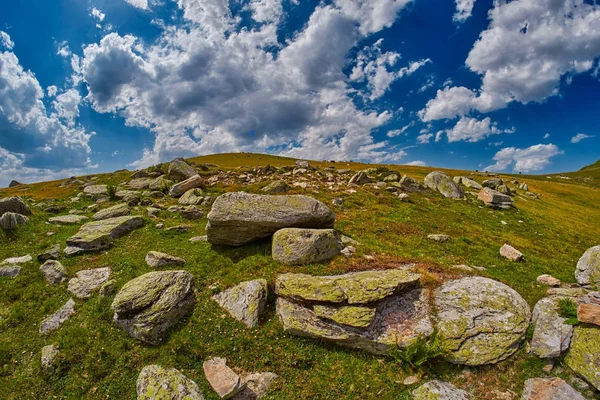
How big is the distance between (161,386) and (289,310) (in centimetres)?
659

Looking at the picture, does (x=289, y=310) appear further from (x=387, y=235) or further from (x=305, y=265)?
(x=387, y=235)

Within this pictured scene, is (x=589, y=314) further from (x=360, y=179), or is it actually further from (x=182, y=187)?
(x=182, y=187)

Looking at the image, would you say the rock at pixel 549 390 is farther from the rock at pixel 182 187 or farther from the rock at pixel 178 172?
the rock at pixel 178 172

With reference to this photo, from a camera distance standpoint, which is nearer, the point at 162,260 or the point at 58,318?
the point at 58,318

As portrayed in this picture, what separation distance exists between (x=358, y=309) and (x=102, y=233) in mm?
22329

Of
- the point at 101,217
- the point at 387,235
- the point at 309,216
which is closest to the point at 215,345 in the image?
the point at 309,216

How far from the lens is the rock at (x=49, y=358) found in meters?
13.0

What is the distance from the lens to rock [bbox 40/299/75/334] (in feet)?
49.9

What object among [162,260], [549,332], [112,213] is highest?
[112,213]

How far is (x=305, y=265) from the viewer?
63.5 feet

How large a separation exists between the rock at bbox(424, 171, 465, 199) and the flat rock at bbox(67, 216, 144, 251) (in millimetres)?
45822

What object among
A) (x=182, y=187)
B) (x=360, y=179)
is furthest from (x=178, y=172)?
(x=360, y=179)

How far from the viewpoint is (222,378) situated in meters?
12.4

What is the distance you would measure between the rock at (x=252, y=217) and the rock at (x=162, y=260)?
303 centimetres
